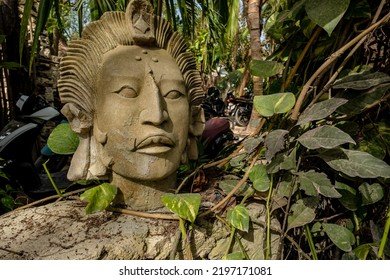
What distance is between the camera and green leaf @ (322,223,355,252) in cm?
95

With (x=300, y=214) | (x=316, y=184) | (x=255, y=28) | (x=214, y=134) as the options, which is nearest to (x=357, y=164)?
(x=316, y=184)

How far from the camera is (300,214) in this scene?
0.97 metres

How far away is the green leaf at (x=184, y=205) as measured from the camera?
36.8 inches

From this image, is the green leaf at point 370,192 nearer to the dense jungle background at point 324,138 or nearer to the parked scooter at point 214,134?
the dense jungle background at point 324,138

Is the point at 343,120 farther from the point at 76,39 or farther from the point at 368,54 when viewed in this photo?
the point at 76,39

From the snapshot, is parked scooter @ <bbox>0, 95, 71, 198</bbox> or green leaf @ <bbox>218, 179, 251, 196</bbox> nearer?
green leaf @ <bbox>218, 179, 251, 196</bbox>

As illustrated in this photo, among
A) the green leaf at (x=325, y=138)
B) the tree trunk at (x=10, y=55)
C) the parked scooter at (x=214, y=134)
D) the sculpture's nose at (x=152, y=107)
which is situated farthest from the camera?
the tree trunk at (x=10, y=55)

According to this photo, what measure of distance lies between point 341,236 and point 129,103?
807 mm

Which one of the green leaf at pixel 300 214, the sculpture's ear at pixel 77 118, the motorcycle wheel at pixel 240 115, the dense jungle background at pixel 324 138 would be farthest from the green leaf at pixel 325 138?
the motorcycle wheel at pixel 240 115

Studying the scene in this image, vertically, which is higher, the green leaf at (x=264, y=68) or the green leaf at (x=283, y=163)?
the green leaf at (x=264, y=68)

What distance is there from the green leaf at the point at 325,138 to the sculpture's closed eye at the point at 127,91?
1.83 feet

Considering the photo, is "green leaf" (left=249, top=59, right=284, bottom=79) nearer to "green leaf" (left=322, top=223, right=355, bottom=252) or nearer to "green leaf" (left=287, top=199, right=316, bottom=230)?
"green leaf" (left=287, top=199, right=316, bottom=230)

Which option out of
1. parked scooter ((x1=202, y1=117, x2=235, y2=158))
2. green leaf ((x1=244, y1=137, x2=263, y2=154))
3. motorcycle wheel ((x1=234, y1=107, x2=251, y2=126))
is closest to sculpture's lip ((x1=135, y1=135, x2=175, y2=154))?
green leaf ((x1=244, y1=137, x2=263, y2=154))

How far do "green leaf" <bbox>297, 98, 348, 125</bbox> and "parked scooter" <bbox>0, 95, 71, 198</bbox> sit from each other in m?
1.49
